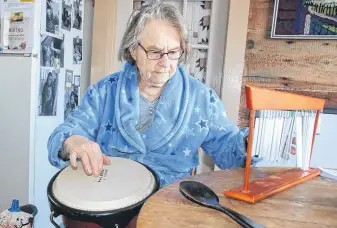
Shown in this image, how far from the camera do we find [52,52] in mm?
1793

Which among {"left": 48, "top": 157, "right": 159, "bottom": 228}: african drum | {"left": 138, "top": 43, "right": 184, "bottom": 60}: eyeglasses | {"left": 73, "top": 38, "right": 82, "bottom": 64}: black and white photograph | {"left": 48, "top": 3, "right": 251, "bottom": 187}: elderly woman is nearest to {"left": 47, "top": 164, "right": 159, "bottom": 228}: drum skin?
{"left": 48, "top": 157, "right": 159, "bottom": 228}: african drum

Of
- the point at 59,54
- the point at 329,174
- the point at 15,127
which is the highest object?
the point at 59,54

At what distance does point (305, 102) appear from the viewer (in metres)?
0.82

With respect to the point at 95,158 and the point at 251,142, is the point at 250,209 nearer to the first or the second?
the point at 251,142

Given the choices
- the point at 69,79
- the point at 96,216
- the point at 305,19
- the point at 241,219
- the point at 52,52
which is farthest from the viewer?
the point at 69,79

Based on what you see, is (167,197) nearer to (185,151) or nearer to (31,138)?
(185,151)

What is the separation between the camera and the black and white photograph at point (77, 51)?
80.6 inches

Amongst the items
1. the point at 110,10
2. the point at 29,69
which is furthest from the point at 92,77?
the point at 29,69

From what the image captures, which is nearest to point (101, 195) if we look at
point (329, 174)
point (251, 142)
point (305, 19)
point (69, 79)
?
point (251, 142)

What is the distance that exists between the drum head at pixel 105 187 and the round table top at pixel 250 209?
10 centimetres

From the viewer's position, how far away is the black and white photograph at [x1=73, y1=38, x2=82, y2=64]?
80.6 inches

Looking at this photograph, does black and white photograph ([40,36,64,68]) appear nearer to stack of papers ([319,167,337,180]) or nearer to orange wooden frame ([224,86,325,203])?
orange wooden frame ([224,86,325,203])

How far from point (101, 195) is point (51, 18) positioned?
53.1 inches

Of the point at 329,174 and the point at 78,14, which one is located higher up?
the point at 78,14
